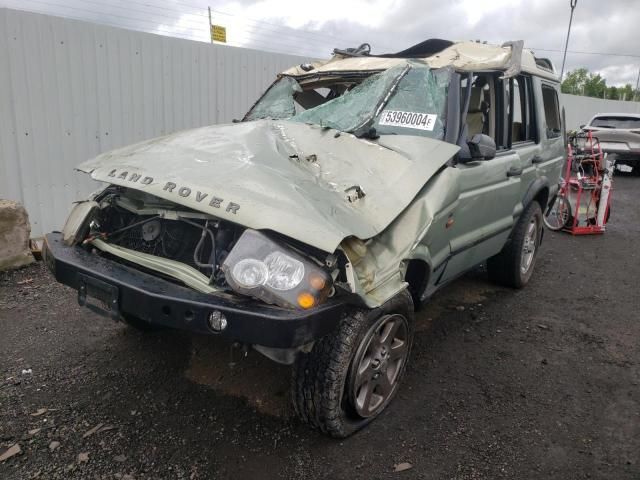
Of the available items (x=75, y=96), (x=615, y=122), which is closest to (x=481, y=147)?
(x=75, y=96)

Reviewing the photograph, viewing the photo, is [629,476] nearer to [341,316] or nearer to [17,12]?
[341,316]

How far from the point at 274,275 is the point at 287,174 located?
0.63m

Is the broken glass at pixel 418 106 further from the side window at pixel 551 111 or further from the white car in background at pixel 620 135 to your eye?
the white car in background at pixel 620 135

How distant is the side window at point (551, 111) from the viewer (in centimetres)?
477

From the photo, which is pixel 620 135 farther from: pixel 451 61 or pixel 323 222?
pixel 323 222

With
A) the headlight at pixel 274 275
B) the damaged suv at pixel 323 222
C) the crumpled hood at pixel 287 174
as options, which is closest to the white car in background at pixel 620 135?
the damaged suv at pixel 323 222

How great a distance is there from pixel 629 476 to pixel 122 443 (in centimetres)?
245

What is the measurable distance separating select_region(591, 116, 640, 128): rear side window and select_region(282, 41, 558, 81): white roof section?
11.1 meters

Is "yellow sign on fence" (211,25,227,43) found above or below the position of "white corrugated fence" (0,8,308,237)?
above

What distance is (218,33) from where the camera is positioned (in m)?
8.58

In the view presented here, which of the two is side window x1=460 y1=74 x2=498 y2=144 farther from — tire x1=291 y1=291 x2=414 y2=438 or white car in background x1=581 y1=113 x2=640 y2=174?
white car in background x1=581 y1=113 x2=640 y2=174

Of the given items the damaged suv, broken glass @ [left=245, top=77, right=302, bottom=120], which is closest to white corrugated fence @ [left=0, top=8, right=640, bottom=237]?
broken glass @ [left=245, top=77, right=302, bottom=120]

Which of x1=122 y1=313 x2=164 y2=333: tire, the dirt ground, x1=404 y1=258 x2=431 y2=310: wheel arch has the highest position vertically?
x1=404 y1=258 x2=431 y2=310: wheel arch

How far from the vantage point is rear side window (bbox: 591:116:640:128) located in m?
13.4
